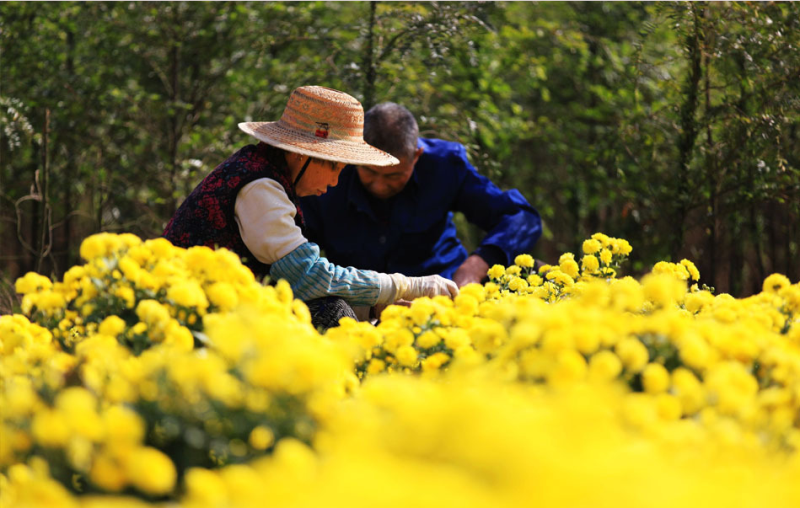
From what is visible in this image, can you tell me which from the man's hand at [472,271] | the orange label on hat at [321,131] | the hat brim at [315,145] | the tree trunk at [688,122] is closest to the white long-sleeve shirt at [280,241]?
the hat brim at [315,145]

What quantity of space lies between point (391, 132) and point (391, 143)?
5cm

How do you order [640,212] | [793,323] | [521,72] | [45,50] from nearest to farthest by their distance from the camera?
[793,323], [45,50], [640,212], [521,72]

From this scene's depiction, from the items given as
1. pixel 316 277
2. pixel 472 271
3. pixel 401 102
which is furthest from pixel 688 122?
pixel 316 277

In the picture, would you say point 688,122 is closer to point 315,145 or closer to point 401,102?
point 401,102

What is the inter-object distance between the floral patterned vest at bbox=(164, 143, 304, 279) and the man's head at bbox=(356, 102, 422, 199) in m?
0.87

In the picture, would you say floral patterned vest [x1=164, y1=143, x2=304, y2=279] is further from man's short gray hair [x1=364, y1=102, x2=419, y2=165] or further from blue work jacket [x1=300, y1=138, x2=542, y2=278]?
blue work jacket [x1=300, y1=138, x2=542, y2=278]

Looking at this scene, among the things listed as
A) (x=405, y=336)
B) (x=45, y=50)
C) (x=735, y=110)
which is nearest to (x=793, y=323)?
A: (x=405, y=336)

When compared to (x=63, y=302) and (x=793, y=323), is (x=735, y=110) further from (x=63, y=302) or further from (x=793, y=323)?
(x=63, y=302)

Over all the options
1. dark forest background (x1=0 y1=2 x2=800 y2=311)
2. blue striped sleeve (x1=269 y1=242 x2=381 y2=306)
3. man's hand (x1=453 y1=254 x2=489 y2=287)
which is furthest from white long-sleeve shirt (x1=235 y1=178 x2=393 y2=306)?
dark forest background (x1=0 y1=2 x2=800 y2=311)

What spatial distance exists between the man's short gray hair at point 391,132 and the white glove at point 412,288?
905mm

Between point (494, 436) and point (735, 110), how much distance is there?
4026mm

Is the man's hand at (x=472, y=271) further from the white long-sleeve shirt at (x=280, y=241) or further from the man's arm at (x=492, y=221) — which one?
the white long-sleeve shirt at (x=280, y=241)

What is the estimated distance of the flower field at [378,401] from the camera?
105 cm

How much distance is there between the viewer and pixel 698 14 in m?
4.39
